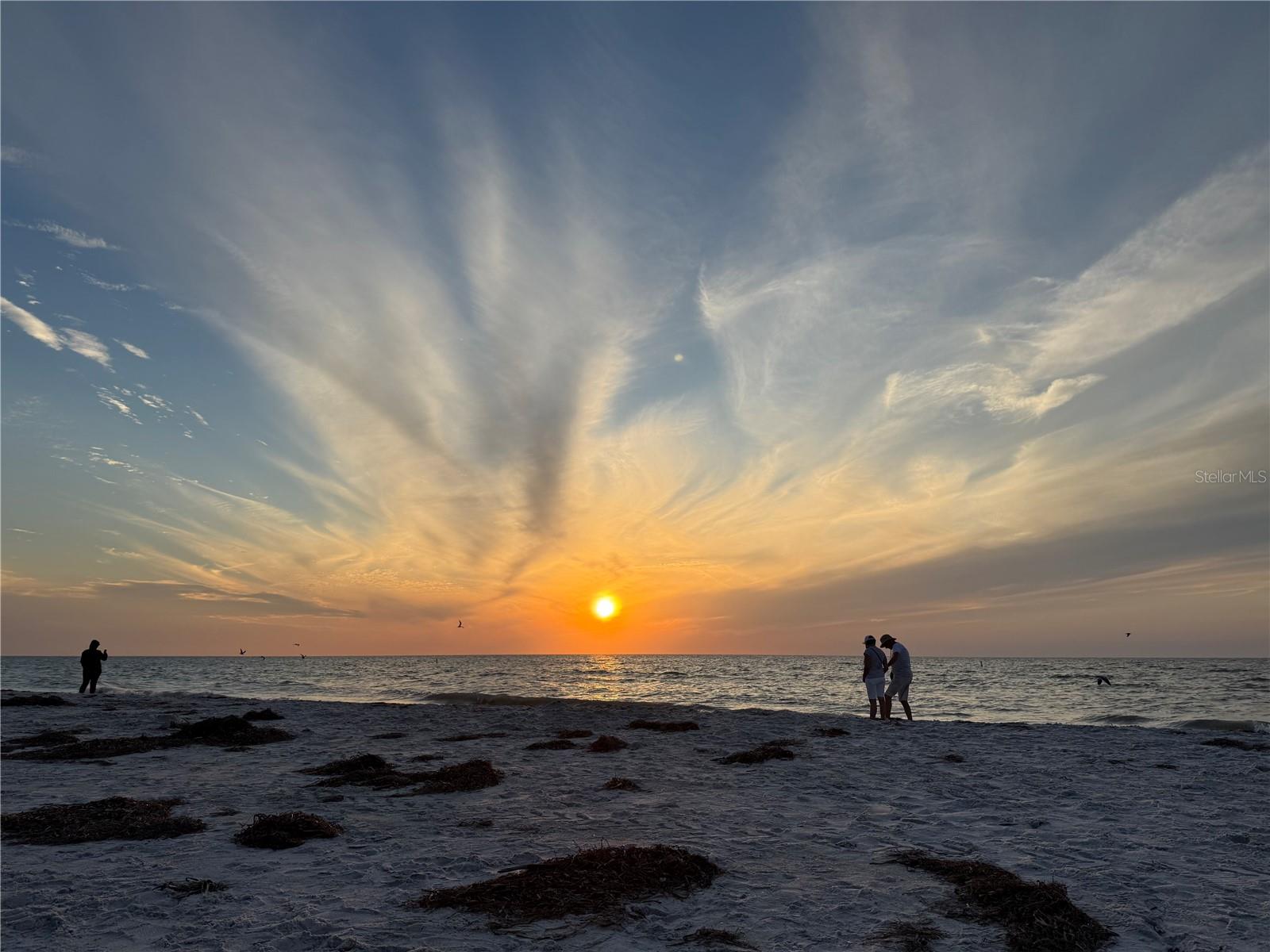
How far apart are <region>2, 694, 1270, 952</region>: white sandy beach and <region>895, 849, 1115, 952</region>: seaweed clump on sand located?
0.22 meters

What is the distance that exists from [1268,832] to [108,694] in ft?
152

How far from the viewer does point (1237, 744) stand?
55.4 ft

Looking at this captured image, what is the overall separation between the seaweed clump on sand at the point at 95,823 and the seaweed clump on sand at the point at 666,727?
13983mm

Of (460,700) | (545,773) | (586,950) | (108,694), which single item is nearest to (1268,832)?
(586,950)

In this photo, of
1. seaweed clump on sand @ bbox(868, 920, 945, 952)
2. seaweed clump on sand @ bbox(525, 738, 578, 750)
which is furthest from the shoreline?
seaweed clump on sand @ bbox(868, 920, 945, 952)

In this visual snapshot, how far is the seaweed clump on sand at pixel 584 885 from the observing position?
627 cm

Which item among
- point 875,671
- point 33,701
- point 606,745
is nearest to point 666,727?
point 606,745

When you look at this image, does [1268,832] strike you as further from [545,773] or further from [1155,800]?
[545,773]

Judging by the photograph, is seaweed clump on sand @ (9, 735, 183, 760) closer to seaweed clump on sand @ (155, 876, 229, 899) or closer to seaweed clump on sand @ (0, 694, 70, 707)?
seaweed clump on sand @ (155, 876, 229, 899)

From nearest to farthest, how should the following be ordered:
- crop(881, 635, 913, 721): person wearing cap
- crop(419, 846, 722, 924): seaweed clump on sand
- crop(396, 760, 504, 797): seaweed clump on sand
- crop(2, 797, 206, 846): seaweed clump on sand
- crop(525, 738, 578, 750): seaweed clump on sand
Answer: crop(419, 846, 722, 924): seaweed clump on sand, crop(2, 797, 206, 846): seaweed clump on sand, crop(396, 760, 504, 797): seaweed clump on sand, crop(525, 738, 578, 750): seaweed clump on sand, crop(881, 635, 913, 721): person wearing cap

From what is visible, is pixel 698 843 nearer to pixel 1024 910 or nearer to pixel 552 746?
pixel 1024 910

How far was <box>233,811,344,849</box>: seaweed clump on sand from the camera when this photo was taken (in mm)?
8414

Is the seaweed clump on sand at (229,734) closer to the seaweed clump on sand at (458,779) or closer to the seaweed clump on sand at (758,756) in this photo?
the seaweed clump on sand at (458,779)

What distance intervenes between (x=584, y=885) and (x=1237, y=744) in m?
18.9
